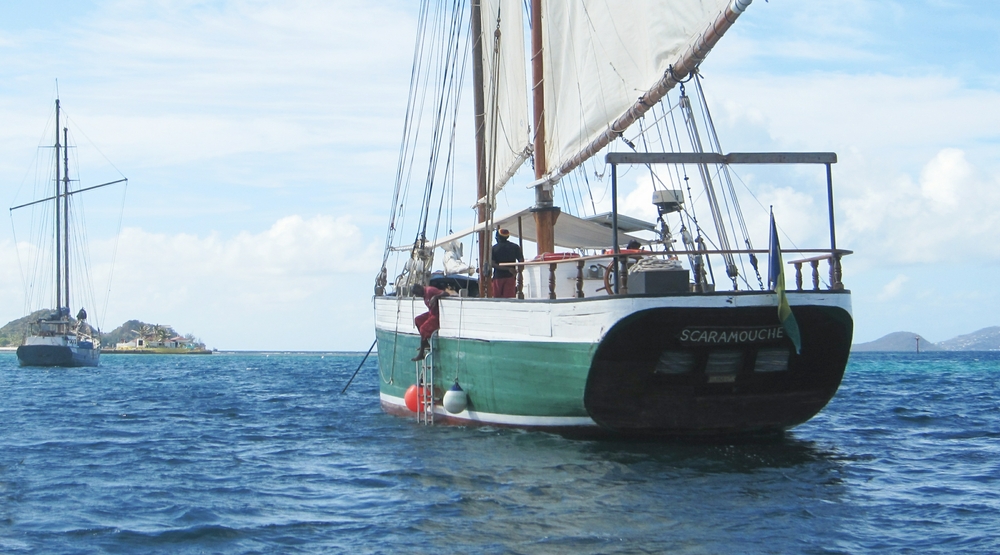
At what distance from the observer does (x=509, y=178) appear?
2548 centimetres

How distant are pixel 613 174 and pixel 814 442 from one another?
5.50m

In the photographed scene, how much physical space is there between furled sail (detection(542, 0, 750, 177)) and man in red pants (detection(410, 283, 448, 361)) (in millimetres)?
3266

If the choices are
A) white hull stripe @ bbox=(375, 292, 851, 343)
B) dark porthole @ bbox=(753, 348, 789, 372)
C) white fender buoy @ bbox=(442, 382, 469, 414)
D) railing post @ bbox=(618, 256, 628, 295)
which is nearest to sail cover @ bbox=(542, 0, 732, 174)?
railing post @ bbox=(618, 256, 628, 295)

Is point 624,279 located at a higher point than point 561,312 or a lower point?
higher

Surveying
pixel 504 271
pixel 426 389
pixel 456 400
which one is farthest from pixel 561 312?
pixel 426 389

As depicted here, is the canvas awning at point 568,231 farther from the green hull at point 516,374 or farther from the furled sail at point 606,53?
the green hull at point 516,374

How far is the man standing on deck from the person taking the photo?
1670 cm

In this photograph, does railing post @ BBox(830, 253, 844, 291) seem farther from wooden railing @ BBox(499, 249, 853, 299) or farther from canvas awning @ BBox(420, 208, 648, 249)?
canvas awning @ BBox(420, 208, 648, 249)

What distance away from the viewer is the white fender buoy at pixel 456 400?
1686 centimetres

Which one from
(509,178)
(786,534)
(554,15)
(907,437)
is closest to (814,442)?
(907,437)

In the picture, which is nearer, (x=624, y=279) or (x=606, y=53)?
(x=624, y=279)

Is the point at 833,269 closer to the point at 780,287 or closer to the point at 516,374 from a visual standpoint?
the point at 780,287

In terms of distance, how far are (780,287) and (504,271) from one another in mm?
5209

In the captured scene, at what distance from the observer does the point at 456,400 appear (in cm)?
1688
